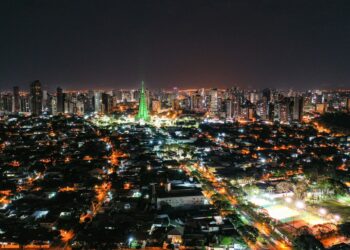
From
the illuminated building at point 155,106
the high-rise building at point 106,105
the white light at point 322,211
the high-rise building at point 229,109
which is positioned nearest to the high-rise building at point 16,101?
the high-rise building at point 106,105

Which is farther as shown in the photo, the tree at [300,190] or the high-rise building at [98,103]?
the high-rise building at [98,103]

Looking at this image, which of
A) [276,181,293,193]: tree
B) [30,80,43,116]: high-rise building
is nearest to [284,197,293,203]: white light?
[276,181,293,193]: tree

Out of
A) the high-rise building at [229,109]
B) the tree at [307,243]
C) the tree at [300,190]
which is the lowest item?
the tree at [307,243]

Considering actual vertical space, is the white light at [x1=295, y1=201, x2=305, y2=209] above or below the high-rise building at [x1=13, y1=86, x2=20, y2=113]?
below

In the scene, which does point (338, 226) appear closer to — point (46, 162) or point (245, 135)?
point (46, 162)

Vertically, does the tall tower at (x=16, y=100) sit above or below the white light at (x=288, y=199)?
above

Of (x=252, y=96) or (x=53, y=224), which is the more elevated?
(x=252, y=96)

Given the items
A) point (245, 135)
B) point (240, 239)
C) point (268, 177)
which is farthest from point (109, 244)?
point (245, 135)

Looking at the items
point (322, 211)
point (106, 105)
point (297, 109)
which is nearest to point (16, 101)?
point (106, 105)

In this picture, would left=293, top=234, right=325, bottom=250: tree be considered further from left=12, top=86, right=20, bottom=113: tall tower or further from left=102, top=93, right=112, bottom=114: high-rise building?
left=12, top=86, right=20, bottom=113: tall tower

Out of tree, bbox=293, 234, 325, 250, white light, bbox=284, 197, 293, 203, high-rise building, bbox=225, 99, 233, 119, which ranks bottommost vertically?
tree, bbox=293, 234, 325, 250

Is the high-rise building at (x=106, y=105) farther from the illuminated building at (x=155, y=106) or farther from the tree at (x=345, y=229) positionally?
the tree at (x=345, y=229)
